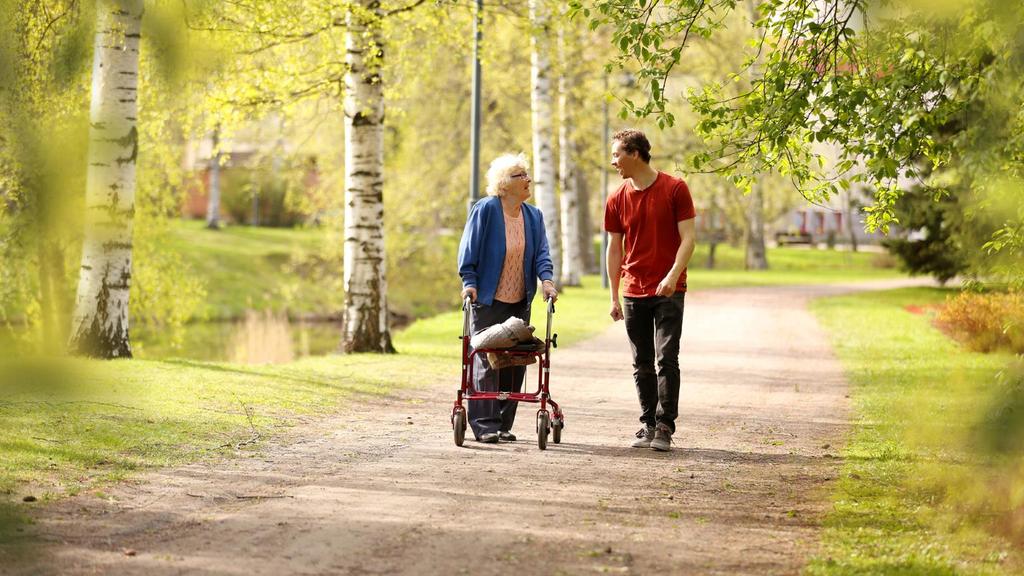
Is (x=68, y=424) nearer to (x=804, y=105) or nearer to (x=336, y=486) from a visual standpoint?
Answer: (x=336, y=486)

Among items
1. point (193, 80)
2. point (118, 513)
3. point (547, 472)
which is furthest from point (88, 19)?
point (547, 472)

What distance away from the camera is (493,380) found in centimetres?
918

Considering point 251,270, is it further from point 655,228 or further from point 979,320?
point 655,228

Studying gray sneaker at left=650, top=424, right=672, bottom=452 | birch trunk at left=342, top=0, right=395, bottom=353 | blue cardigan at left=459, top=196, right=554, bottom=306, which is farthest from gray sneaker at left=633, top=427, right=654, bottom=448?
birch trunk at left=342, top=0, right=395, bottom=353

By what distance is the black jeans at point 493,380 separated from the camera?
30.1ft

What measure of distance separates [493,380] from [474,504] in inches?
98.6

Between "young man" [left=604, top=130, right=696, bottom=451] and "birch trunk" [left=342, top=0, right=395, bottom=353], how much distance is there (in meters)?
7.12

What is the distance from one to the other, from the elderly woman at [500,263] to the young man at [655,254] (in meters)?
0.62

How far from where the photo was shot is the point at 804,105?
787cm

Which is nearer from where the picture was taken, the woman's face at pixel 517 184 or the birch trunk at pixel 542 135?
the woman's face at pixel 517 184

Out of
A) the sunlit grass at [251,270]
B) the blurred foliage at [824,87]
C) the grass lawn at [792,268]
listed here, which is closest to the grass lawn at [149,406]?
the blurred foliage at [824,87]

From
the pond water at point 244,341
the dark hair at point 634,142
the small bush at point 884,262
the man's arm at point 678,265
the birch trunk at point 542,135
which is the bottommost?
the pond water at point 244,341

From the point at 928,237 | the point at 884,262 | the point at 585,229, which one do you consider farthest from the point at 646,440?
the point at 884,262

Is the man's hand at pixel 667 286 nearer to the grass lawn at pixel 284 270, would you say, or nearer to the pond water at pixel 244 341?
the pond water at pixel 244 341
